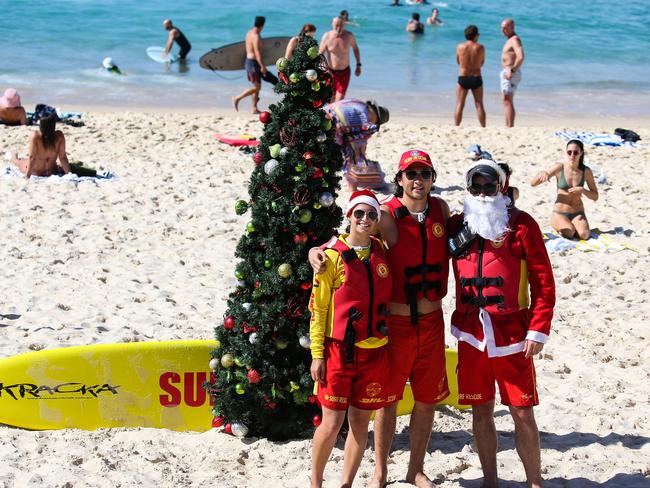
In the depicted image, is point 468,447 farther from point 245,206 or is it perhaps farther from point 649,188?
point 649,188

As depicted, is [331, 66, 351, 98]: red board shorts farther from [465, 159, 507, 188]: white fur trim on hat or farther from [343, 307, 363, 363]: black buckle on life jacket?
[343, 307, 363, 363]: black buckle on life jacket

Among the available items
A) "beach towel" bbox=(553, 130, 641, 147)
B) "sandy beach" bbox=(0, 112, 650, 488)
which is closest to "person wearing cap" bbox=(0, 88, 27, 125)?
"sandy beach" bbox=(0, 112, 650, 488)

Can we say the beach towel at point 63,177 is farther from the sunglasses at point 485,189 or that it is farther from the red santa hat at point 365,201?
the sunglasses at point 485,189

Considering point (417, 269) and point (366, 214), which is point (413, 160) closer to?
point (366, 214)

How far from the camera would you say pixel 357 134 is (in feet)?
32.2

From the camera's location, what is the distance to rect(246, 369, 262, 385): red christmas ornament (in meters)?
5.02

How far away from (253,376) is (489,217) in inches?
63.8

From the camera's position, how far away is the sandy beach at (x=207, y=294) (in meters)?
4.94

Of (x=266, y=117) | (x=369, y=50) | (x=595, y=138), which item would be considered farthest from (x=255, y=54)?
(x=369, y=50)

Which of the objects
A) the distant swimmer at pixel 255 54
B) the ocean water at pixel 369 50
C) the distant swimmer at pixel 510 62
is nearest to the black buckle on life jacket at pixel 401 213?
the distant swimmer at pixel 510 62

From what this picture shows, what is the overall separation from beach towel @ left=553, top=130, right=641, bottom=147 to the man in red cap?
899 centimetres

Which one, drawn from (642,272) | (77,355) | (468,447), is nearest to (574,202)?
(642,272)

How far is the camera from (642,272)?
819 centimetres

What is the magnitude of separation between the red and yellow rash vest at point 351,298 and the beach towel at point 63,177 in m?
6.79
